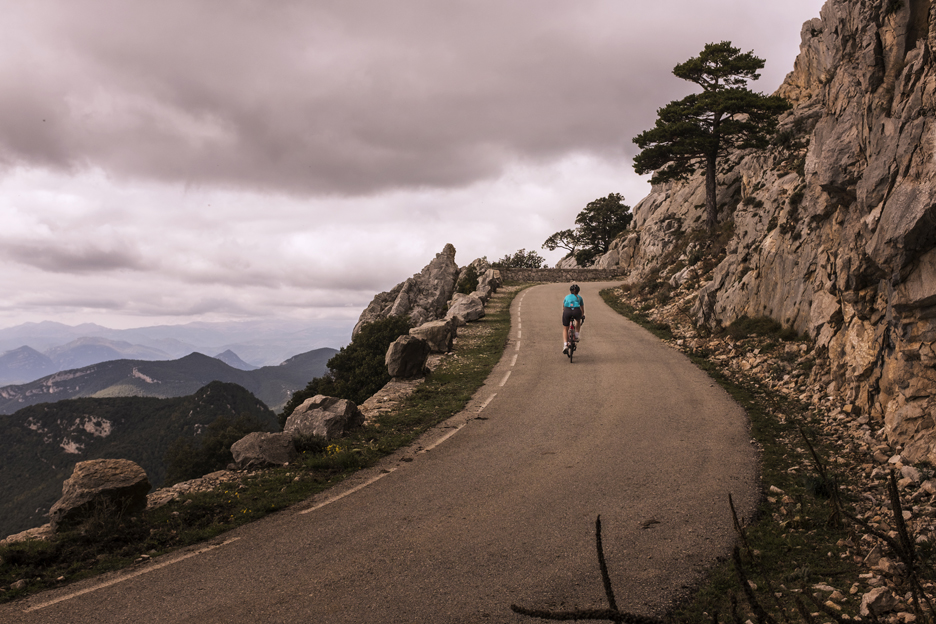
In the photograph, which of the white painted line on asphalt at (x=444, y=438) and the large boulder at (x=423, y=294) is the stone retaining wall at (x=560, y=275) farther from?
the white painted line on asphalt at (x=444, y=438)

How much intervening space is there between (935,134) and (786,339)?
7.22 metres

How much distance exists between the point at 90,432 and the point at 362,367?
546 ft

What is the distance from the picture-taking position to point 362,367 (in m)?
29.7

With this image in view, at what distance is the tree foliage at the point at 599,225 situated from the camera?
74688mm

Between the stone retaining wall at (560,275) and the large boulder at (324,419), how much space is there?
140 feet

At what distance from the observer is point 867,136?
1121cm

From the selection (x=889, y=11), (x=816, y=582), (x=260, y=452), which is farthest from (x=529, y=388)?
(x=889, y=11)

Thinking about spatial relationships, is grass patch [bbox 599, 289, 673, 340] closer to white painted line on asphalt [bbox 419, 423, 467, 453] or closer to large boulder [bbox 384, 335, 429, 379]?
large boulder [bbox 384, 335, 429, 379]

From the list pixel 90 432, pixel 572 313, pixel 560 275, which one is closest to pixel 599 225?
pixel 560 275

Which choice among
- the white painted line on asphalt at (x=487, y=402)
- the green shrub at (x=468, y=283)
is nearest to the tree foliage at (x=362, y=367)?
the green shrub at (x=468, y=283)

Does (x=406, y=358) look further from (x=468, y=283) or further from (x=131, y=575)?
(x=468, y=283)

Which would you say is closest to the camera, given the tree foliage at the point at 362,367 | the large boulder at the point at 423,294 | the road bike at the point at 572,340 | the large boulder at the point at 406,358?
the large boulder at the point at 406,358

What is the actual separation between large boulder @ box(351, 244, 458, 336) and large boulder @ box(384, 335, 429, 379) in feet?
97.8

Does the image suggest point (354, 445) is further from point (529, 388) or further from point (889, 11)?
point (889, 11)
